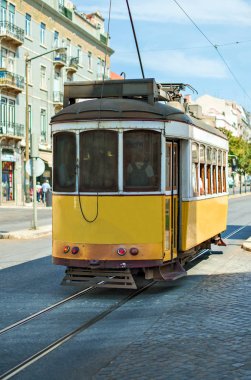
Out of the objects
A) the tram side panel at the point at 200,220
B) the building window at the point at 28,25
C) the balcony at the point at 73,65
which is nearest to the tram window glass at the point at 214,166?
the tram side panel at the point at 200,220

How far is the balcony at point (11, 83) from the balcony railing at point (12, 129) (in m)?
2.37

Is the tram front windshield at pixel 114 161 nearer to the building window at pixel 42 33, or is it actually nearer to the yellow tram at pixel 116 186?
the yellow tram at pixel 116 186

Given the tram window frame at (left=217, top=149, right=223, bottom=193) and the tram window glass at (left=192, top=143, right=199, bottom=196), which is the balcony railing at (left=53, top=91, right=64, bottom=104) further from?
the tram window glass at (left=192, top=143, right=199, bottom=196)

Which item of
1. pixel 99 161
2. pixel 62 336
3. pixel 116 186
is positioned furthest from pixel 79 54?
pixel 62 336

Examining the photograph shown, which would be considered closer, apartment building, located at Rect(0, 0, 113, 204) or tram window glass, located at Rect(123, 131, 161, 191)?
tram window glass, located at Rect(123, 131, 161, 191)

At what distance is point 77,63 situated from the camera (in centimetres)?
5525

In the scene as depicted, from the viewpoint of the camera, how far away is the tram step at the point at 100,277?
890cm

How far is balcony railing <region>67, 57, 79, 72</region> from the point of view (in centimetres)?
5365

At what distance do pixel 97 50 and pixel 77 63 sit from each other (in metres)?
6.16

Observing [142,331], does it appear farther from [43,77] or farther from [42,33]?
[42,33]

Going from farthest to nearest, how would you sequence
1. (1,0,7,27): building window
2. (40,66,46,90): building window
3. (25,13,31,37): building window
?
(40,66,46,90): building window
(25,13,31,37): building window
(1,0,7,27): building window

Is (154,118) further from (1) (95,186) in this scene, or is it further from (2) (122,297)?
(2) (122,297)

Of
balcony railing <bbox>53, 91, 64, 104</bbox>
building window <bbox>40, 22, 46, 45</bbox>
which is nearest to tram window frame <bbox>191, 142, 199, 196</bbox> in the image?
building window <bbox>40, 22, 46, 45</bbox>

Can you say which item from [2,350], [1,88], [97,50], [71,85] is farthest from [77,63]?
[2,350]
